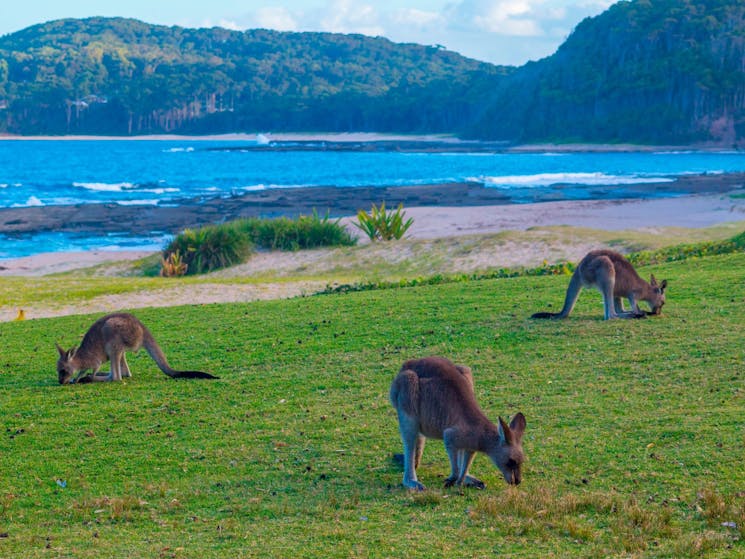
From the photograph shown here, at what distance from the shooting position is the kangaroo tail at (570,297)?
12.2m

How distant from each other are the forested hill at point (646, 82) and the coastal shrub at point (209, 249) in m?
108

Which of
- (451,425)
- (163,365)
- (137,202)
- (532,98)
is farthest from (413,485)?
(532,98)

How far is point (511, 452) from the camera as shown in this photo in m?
6.68

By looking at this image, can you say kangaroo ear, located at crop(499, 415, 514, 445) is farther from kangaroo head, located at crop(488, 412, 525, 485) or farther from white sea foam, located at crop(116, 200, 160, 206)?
white sea foam, located at crop(116, 200, 160, 206)

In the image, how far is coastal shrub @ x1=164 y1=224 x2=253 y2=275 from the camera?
28141 millimetres

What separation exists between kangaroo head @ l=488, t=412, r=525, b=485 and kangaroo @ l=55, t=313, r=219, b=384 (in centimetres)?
461

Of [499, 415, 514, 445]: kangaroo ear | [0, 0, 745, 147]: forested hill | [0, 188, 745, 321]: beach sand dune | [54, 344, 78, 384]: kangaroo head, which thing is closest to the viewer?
[499, 415, 514, 445]: kangaroo ear

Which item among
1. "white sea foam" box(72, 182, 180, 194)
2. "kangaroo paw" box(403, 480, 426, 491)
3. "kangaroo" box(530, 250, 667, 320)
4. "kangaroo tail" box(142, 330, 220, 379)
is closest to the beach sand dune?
"kangaroo" box(530, 250, 667, 320)

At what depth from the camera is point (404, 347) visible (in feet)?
38.5

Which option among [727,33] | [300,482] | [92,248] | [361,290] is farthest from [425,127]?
[300,482]

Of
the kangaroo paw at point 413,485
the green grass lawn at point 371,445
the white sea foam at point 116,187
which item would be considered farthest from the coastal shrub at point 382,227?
the white sea foam at point 116,187

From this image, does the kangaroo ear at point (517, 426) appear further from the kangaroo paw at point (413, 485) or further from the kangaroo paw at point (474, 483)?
the kangaroo paw at point (413, 485)

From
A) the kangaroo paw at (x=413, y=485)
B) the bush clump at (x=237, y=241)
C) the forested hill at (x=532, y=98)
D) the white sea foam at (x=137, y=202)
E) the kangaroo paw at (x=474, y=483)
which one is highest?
the forested hill at (x=532, y=98)

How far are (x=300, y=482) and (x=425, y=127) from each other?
171m
